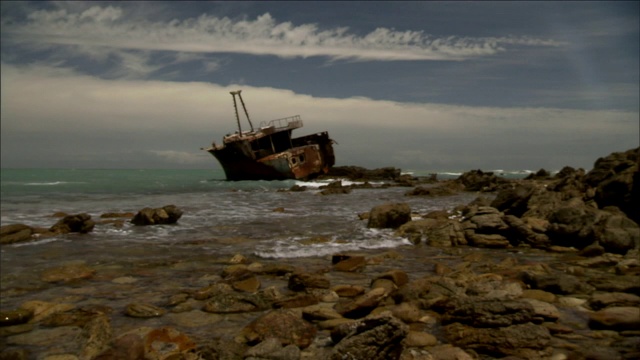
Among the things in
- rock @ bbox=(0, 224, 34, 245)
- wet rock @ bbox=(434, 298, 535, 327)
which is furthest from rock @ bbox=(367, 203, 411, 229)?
rock @ bbox=(0, 224, 34, 245)

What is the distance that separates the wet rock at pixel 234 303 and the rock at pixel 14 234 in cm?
895

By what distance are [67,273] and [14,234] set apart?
18.3ft

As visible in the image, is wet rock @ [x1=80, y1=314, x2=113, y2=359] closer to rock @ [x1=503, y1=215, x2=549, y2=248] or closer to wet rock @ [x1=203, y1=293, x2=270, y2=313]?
wet rock @ [x1=203, y1=293, x2=270, y2=313]

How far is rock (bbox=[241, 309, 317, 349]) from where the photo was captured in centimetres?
469

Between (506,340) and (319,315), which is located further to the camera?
(319,315)

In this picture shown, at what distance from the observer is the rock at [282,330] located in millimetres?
4688

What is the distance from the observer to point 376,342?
3920 mm

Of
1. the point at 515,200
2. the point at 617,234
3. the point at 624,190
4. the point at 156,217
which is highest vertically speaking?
the point at 624,190

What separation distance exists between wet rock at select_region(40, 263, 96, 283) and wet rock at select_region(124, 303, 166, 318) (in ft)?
8.66

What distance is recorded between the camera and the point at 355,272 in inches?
319

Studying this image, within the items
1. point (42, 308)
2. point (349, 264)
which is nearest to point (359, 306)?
point (349, 264)

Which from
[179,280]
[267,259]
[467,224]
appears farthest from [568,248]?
[179,280]

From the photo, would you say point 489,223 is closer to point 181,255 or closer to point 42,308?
point 181,255

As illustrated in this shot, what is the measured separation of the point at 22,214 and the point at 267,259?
50.4 ft
